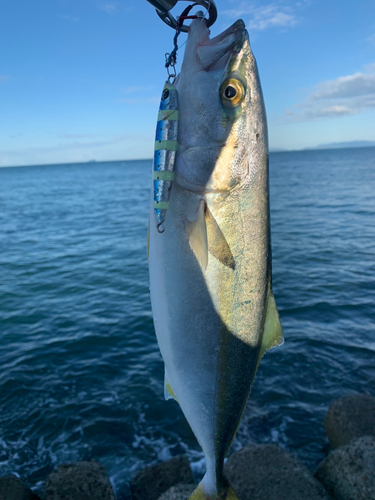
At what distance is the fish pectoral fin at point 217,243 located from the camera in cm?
206

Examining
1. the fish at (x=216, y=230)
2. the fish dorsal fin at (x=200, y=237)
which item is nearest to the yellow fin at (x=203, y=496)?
the fish at (x=216, y=230)

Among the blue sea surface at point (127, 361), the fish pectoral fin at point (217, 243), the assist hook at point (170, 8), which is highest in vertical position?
the assist hook at point (170, 8)

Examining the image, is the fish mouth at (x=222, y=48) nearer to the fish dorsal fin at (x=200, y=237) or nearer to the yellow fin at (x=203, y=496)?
the fish dorsal fin at (x=200, y=237)

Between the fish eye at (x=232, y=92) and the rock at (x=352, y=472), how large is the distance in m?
4.94

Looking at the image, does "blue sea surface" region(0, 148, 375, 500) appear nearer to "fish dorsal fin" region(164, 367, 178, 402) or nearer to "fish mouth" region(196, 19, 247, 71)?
"fish dorsal fin" region(164, 367, 178, 402)

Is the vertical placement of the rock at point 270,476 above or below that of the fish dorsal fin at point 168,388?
below

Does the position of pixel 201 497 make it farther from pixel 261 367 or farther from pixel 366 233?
pixel 366 233

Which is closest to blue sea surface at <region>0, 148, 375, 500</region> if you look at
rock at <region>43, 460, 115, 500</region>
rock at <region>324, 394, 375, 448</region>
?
rock at <region>324, 394, 375, 448</region>

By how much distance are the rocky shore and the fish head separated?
4228mm

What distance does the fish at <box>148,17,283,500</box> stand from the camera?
2.03 meters

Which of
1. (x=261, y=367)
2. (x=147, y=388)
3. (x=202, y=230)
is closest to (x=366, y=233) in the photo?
(x=261, y=367)

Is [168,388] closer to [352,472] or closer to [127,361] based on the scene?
[352,472]

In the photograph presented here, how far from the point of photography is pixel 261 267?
219 cm

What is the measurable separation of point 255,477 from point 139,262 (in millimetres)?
13550
